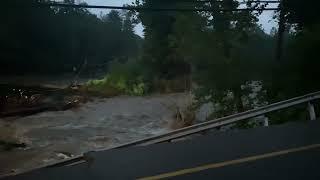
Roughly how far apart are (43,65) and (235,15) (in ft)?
56.6

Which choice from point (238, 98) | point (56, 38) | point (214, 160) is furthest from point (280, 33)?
point (56, 38)

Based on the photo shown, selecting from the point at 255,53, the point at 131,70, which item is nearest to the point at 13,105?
the point at 131,70

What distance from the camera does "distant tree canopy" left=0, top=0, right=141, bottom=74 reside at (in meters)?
14.2

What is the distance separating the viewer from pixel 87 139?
1588cm

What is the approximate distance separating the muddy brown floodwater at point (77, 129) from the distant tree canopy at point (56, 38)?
12.0 ft

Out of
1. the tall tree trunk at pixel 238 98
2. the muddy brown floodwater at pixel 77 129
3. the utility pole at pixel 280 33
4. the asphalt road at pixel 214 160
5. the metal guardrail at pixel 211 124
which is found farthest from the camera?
the muddy brown floodwater at pixel 77 129

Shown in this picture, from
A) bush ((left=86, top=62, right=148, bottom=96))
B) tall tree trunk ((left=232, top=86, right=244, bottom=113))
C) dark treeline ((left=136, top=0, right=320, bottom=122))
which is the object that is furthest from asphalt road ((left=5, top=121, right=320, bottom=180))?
bush ((left=86, top=62, right=148, bottom=96))

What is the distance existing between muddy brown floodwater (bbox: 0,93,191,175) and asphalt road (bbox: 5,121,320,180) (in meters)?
4.63

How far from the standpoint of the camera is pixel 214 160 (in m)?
5.51

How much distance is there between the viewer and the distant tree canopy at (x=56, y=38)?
14.2 meters

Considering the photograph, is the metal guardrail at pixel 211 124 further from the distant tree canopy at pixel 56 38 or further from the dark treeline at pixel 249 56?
the distant tree canopy at pixel 56 38

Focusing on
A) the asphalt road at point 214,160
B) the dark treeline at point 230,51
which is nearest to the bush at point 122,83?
the dark treeline at point 230,51

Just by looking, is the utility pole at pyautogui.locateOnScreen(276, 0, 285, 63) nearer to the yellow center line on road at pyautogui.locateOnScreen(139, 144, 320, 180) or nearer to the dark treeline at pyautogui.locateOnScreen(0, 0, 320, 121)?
the dark treeline at pyautogui.locateOnScreen(0, 0, 320, 121)

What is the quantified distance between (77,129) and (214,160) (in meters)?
13.6
